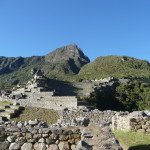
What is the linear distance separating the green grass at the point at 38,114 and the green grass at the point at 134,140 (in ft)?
45.1

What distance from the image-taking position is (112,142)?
407cm

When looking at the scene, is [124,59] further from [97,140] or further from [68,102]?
[97,140]

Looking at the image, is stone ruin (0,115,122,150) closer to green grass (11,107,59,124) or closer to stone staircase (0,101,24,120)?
green grass (11,107,59,124)

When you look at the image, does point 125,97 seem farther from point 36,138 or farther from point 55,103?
point 36,138

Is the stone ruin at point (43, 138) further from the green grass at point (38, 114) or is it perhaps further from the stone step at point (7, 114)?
the stone step at point (7, 114)

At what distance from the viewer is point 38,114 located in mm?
23312

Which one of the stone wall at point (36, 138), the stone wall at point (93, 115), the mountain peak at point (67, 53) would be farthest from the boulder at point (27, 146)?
the mountain peak at point (67, 53)

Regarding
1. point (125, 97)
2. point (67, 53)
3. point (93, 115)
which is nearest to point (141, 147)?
point (93, 115)

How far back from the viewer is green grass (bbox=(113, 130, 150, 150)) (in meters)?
Answer: 6.21

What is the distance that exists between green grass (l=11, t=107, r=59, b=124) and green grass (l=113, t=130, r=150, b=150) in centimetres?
1376

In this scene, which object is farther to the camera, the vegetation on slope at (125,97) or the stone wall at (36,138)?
the vegetation on slope at (125,97)

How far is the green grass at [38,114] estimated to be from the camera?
21812mm

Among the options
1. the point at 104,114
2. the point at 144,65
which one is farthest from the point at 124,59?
the point at 104,114

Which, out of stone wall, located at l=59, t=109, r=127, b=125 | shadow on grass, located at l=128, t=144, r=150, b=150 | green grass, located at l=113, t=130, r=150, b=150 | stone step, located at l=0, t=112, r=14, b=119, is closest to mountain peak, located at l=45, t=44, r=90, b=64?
stone step, located at l=0, t=112, r=14, b=119
